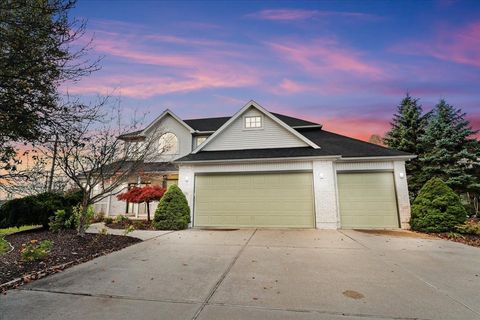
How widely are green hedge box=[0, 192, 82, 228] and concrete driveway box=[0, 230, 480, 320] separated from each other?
409 cm

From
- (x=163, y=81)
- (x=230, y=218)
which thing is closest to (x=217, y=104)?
(x=163, y=81)

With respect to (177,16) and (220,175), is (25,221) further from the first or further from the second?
(177,16)

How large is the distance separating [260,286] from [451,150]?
16.5 metres

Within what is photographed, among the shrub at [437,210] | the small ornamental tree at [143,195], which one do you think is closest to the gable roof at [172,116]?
the small ornamental tree at [143,195]

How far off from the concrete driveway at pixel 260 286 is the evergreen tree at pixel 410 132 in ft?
34.9

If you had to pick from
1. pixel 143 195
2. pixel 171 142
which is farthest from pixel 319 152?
pixel 171 142

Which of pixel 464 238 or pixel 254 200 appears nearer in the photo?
pixel 464 238

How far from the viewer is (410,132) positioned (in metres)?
15.9

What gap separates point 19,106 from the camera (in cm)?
439

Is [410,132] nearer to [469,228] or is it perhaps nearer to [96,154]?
[469,228]

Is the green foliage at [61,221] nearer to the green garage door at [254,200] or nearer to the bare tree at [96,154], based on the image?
the bare tree at [96,154]

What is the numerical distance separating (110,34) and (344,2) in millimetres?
8850

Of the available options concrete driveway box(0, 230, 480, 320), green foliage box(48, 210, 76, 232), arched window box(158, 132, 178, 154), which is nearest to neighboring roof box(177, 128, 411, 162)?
arched window box(158, 132, 178, 154)

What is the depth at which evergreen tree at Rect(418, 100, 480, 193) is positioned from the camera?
13151mm
